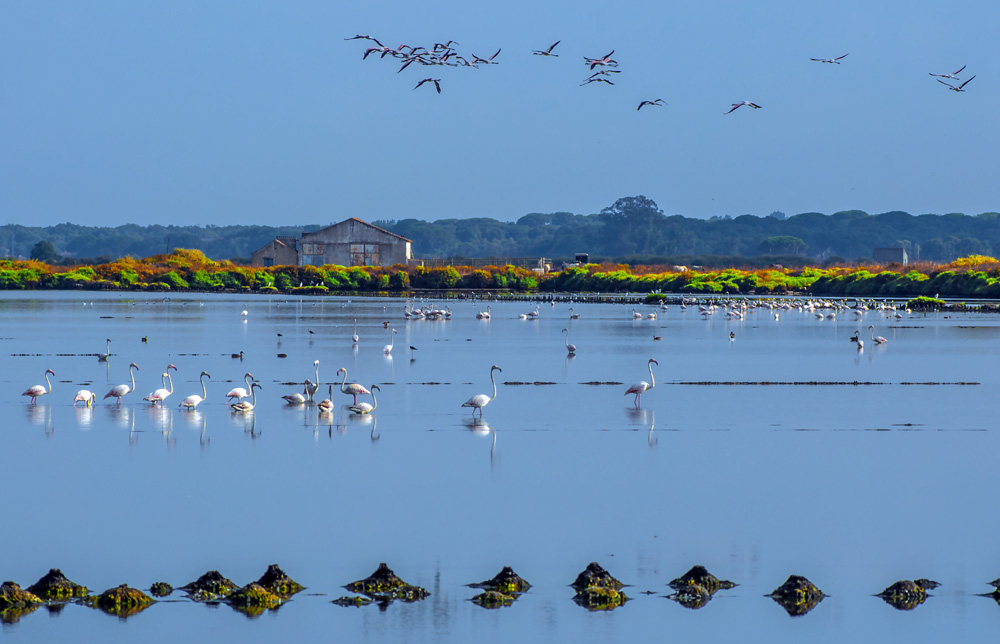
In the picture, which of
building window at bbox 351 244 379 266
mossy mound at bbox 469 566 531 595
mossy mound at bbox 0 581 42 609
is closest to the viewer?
mossy mound at bbox 0 581 42 609

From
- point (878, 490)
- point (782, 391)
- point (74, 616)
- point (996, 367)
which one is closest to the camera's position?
point (74, 616)

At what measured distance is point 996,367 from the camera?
27375 millimetres

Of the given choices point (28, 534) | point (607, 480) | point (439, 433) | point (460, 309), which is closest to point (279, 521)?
point (28, 534)

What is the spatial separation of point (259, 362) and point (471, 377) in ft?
21.2

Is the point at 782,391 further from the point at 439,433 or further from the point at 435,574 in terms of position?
the point at 435,574

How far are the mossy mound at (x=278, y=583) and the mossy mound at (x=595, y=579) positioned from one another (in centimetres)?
213

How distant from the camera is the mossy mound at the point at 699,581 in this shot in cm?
919

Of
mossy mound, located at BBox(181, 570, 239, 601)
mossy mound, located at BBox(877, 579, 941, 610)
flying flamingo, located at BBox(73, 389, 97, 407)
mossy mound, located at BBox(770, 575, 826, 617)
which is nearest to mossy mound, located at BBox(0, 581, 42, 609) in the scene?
mossy mound, located at BBox(181, 570, 239, 601)

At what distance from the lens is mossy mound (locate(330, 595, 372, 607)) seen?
894cm

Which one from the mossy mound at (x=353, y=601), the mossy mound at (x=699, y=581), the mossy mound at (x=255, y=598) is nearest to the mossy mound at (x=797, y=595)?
the mossy mound at (x=699, y=581)

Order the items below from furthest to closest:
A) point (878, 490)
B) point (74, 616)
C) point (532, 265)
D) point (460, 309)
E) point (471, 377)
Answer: point (532, 265) → point (460, 309) → point (471, 377) → point (878, 490) → point (74, 616)

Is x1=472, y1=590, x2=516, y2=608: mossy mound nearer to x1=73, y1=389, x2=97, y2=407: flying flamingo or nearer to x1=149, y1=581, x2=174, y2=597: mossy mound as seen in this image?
x1=149, y1=581, x2=174, y2=597: mossy mound

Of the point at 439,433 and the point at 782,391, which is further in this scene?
the point at 782,391

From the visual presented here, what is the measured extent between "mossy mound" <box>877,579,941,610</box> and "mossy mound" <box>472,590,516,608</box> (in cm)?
281
